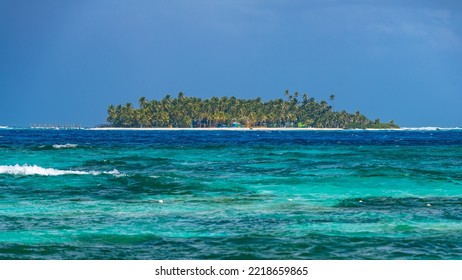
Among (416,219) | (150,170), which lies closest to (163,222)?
(416,219)

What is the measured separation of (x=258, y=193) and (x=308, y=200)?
2932mm

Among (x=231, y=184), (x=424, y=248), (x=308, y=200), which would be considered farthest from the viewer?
(x=231, y=184)

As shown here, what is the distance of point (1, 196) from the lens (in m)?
27.0

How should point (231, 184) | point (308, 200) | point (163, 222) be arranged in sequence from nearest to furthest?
point (163, 222), point (308, 200), point (231, 184)

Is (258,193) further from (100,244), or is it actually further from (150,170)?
(150,170)

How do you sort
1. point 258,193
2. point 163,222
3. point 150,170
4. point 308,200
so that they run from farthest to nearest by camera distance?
point 150,170, point 258,193, point 308,200, point 163,222

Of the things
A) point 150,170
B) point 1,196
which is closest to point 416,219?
point 1,196

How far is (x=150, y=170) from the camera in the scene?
4275cm

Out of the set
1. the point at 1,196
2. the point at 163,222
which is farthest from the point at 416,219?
the point at 1,196

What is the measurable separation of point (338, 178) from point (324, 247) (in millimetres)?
18931
